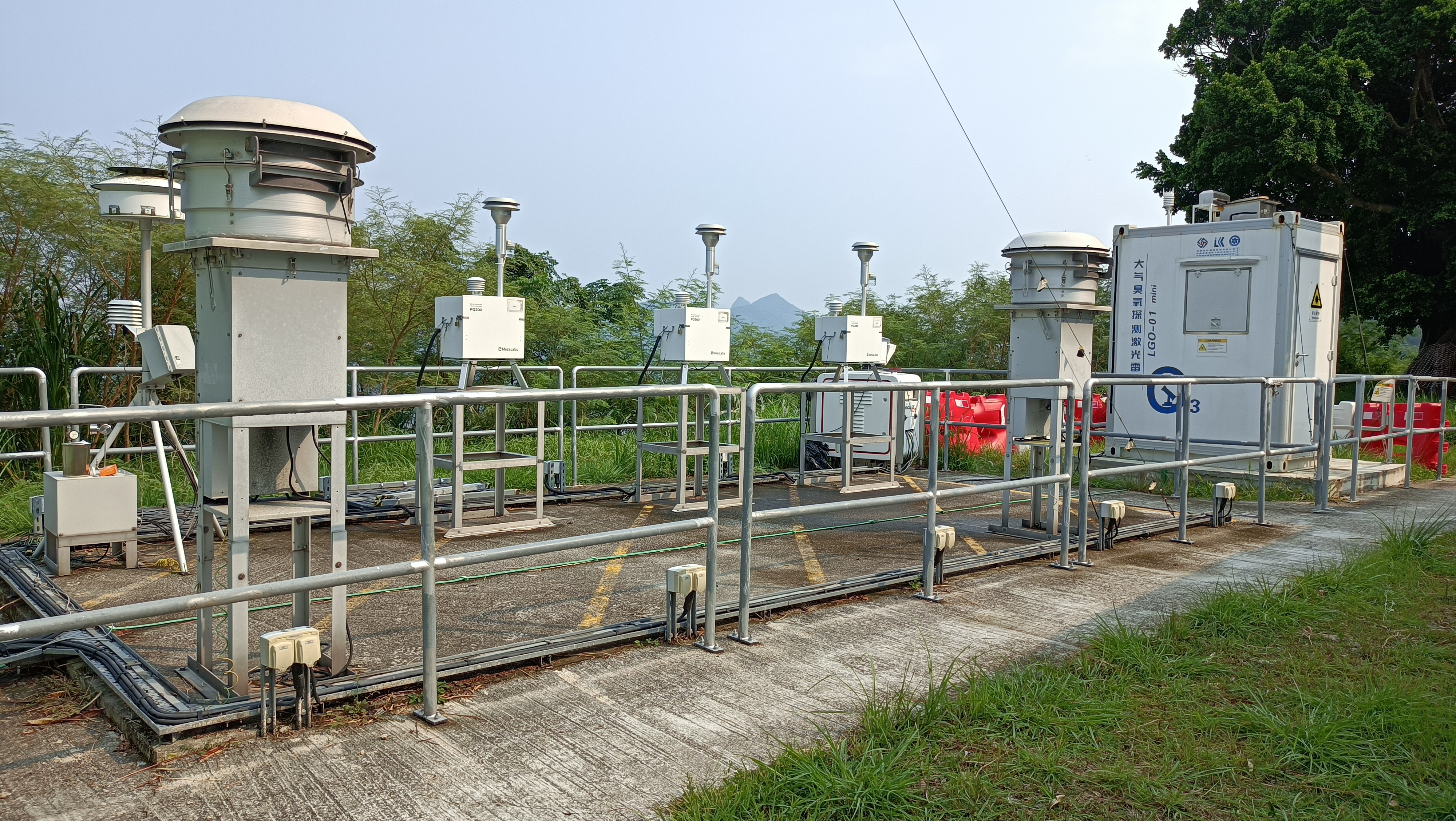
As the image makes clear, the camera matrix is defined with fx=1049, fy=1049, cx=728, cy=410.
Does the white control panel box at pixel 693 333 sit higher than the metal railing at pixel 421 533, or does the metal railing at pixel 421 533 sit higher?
the white control panel box at pixel 693 333

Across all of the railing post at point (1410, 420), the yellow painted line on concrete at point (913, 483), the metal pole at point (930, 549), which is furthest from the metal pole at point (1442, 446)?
the metal pole at point (930, 549)

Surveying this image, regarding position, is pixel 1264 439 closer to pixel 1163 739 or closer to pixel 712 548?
pixel 1163 739

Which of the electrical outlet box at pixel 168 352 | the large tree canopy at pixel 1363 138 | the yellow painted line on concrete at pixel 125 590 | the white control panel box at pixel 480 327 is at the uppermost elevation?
the large tree canopy at pixel 1363 138

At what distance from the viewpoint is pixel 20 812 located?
307 cm

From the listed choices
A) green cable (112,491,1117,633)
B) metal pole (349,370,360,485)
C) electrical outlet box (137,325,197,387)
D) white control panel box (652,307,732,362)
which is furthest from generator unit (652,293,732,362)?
electrical outlet box (137,325,197,387)

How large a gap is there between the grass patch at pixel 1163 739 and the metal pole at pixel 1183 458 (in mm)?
2706

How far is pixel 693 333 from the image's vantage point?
9.99 m

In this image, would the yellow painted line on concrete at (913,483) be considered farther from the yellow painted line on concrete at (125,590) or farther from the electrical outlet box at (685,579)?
the yellow painted line on concrete at (125,590)

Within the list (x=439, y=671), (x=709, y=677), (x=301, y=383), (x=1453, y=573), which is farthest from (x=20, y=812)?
(x=1453, y=573)

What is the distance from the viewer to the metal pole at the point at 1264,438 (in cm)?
849

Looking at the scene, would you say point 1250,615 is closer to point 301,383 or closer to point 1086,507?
point 1086,507

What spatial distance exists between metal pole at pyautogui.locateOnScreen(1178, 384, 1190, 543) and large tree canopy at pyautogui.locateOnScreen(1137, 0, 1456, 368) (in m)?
14.6

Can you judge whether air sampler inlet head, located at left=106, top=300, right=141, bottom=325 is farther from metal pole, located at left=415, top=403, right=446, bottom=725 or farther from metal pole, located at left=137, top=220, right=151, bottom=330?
metal pole, located at left=415, top=403, right=446, bottom=725

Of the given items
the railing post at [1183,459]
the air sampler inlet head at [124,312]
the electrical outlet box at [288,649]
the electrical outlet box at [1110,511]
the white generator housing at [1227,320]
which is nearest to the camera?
the electrical outlet box at [288,649]
